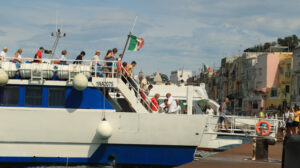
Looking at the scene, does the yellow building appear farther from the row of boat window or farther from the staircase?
the row of boat window

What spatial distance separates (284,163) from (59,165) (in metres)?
11.6

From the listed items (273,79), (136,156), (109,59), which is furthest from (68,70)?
(273,79)

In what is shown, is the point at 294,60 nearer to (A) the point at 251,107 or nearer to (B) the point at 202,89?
(A) the point at 251,107

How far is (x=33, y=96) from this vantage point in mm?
16266

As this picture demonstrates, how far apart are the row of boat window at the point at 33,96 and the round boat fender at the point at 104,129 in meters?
1.48

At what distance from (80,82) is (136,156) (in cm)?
299

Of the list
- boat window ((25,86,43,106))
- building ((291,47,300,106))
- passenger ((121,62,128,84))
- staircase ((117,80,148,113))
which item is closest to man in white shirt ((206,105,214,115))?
passenger ((121,62,128,84))

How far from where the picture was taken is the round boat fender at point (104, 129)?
52.0ft

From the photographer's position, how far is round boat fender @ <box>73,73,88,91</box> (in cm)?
1593

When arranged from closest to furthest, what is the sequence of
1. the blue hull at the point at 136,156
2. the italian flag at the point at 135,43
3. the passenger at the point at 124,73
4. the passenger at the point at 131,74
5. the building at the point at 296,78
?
the blue hull at the point at 136,156 < the passenger at the point at 124,73 < the passenger at the point at 131,74 < the italian flag at the point at 135,43 < the building at the point at 296,78

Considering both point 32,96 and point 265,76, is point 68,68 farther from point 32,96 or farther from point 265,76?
point 265,76

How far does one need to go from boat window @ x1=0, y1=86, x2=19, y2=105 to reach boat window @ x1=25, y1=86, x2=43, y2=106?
307mm

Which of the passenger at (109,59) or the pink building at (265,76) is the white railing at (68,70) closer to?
the passenger at (109,59)

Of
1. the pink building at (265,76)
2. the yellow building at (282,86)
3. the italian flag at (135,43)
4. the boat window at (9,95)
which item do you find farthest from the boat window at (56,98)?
the pink building at (265,76)
